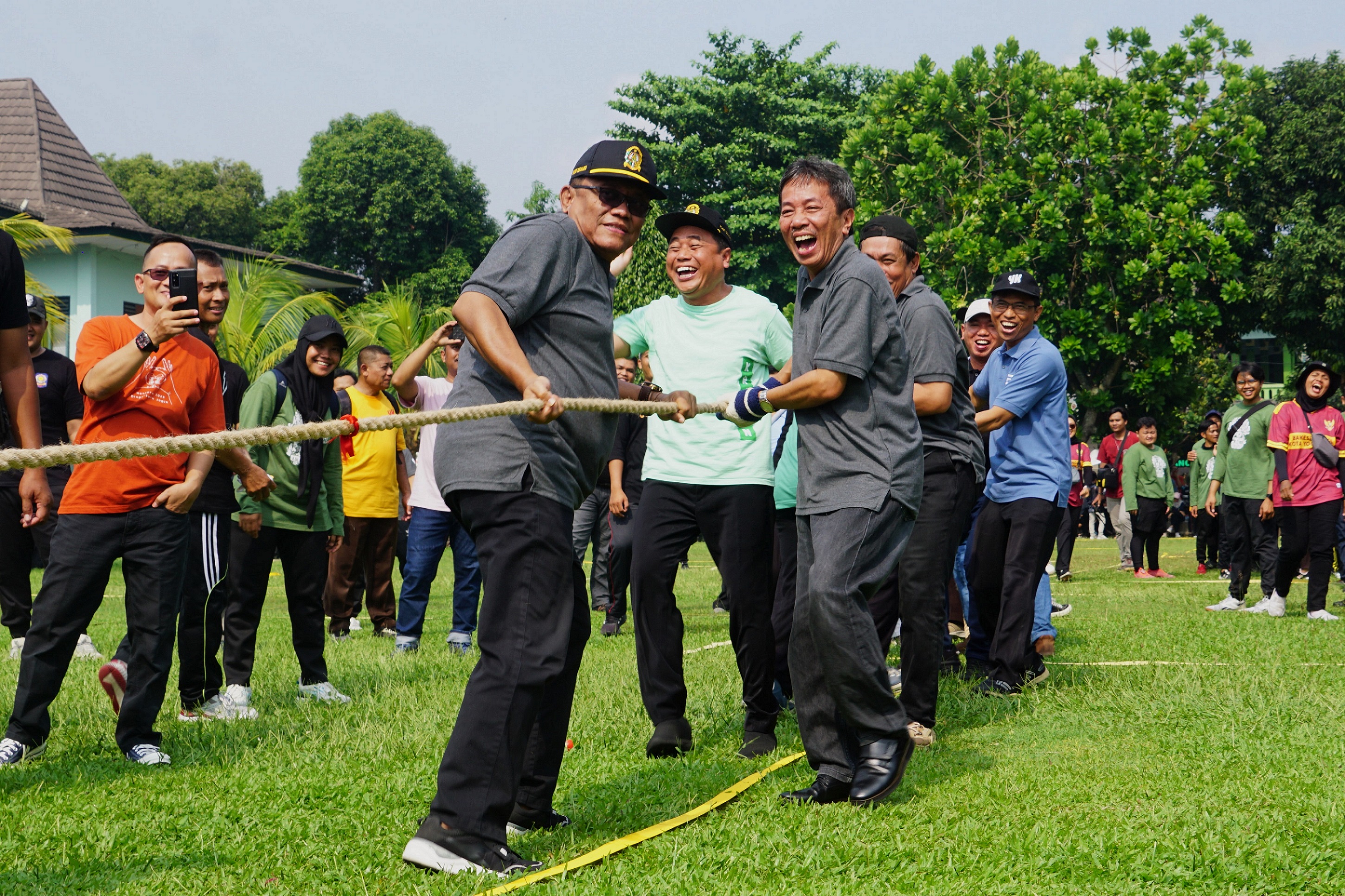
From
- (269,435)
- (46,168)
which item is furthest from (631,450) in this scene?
(46,168)

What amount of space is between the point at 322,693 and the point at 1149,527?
1227 centimetres

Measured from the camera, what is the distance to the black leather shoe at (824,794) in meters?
4.21

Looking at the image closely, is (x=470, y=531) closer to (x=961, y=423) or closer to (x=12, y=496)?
(x=961, y=423)

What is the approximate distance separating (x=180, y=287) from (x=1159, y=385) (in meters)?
29.6

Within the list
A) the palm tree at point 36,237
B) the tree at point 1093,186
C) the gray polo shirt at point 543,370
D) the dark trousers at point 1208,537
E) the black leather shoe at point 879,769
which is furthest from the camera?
the tree at point 1093,186

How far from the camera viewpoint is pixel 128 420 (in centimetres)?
473

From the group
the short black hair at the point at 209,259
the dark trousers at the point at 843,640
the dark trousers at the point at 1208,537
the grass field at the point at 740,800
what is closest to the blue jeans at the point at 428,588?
the grass field at the point at 740,800

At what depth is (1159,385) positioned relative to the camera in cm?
3028

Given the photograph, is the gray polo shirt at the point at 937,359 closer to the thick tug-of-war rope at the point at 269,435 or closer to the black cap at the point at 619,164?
the black cap at the point at 619,164

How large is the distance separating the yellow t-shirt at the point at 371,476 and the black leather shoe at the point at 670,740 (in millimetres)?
5181

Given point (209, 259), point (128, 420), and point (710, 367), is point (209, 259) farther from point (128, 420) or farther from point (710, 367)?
point (710, 367)

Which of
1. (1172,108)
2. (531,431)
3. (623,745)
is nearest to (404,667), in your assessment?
(623,745)

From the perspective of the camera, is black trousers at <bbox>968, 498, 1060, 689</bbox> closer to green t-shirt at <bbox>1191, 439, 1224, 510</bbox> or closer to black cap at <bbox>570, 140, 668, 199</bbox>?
black cap at <bbox>570, 140, 668, 199</bbox>

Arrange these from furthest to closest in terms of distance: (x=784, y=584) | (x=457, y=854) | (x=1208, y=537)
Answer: (x=1208, y=537) < (x=784, y=584) < (x=457, y=854)
